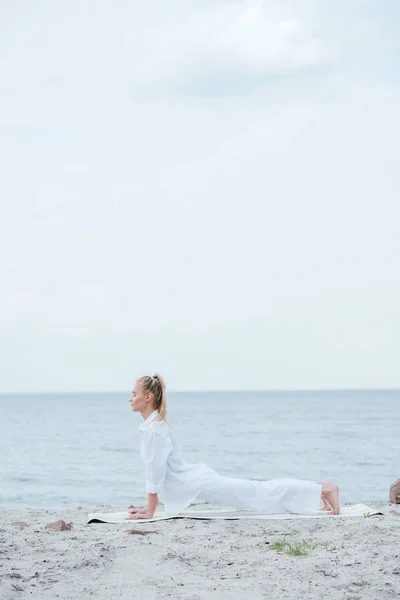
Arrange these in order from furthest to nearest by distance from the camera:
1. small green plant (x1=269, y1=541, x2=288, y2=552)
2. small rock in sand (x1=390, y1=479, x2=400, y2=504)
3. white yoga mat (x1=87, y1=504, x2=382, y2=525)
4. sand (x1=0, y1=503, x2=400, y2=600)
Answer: small rock in sand (x1=390, y1=479, x2=400, y2=504) < white yoga mat (x1=87, y1=504, x2=382, y2=525) < small green plant (x1=269, y1=541, x2=288, y2=552) < sand (x1=0, y1=503, x2=400, y2=600)

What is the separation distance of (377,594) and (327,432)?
45884mm

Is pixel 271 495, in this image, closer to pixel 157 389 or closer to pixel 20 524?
pixel 157 389

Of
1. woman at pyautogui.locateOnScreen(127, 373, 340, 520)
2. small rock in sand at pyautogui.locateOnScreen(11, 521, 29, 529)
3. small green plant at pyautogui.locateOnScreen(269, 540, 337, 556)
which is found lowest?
small rock in sand at pyautogui.locateOnScreen(11, 521, 29, 529)

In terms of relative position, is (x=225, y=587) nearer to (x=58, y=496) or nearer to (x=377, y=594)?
(x=377, y=594)

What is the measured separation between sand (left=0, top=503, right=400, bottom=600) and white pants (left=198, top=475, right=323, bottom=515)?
1.25 feet

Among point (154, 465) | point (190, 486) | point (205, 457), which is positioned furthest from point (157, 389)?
point (205, 457)

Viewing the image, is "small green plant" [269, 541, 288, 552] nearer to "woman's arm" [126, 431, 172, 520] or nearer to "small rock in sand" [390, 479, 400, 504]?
"woman's arm" [126, 431, 172, 520]

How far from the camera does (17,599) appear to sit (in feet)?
13.0

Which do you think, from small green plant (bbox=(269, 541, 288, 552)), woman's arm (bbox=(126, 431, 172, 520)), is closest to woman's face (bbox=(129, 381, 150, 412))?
woman's arm (bbox=(126, 431, 172, 520))

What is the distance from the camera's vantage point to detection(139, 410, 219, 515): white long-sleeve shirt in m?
6.72

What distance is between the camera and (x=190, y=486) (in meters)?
6.83

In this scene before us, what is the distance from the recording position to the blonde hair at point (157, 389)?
267 inches

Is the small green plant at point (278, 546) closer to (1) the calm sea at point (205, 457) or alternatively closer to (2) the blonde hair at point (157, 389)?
(2) the blonde hair at point (157, 389)

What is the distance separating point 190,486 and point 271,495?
0.76 meters
